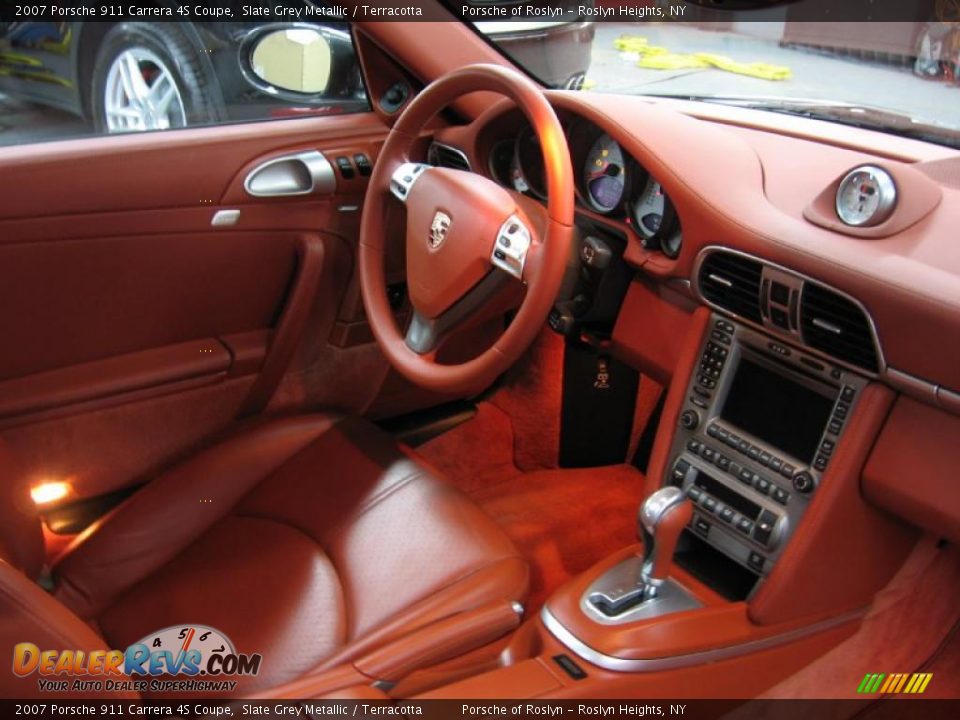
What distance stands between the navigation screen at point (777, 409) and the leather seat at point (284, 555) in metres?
0.44

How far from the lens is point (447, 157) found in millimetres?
1899

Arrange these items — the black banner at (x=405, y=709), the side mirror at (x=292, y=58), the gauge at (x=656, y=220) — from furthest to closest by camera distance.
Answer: the side mirror at (x=292, y=58)
the gauge at (x=656, y=220)
the black banner at (x=405, y=709)

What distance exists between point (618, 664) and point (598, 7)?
1488 millimetres

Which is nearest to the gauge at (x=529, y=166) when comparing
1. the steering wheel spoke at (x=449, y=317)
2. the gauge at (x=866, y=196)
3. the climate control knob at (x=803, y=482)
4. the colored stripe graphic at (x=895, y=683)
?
the steering wheel spoke at (x=449, y=317)

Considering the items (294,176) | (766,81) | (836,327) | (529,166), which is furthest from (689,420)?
(294,176)

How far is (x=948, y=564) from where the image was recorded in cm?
163

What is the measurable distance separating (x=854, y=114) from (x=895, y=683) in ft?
3.37

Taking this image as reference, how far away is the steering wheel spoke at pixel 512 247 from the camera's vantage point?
55.2 inches

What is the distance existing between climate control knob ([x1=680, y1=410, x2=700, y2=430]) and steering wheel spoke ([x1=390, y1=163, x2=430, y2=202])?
0.60 metres

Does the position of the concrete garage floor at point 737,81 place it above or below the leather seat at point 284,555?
above

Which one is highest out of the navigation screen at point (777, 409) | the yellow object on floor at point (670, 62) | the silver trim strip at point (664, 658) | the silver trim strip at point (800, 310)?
the yellow object on floor at point (670, 62)

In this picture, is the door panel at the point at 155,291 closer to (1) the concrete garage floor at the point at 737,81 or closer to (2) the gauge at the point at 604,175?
(1) the concrete garage floor at the point at 737,81

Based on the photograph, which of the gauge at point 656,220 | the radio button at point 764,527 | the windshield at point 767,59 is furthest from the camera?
the windshield at point 767,59

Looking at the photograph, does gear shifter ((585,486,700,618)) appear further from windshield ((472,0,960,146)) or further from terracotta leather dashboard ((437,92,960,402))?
windshield ((472,0,960,146))
